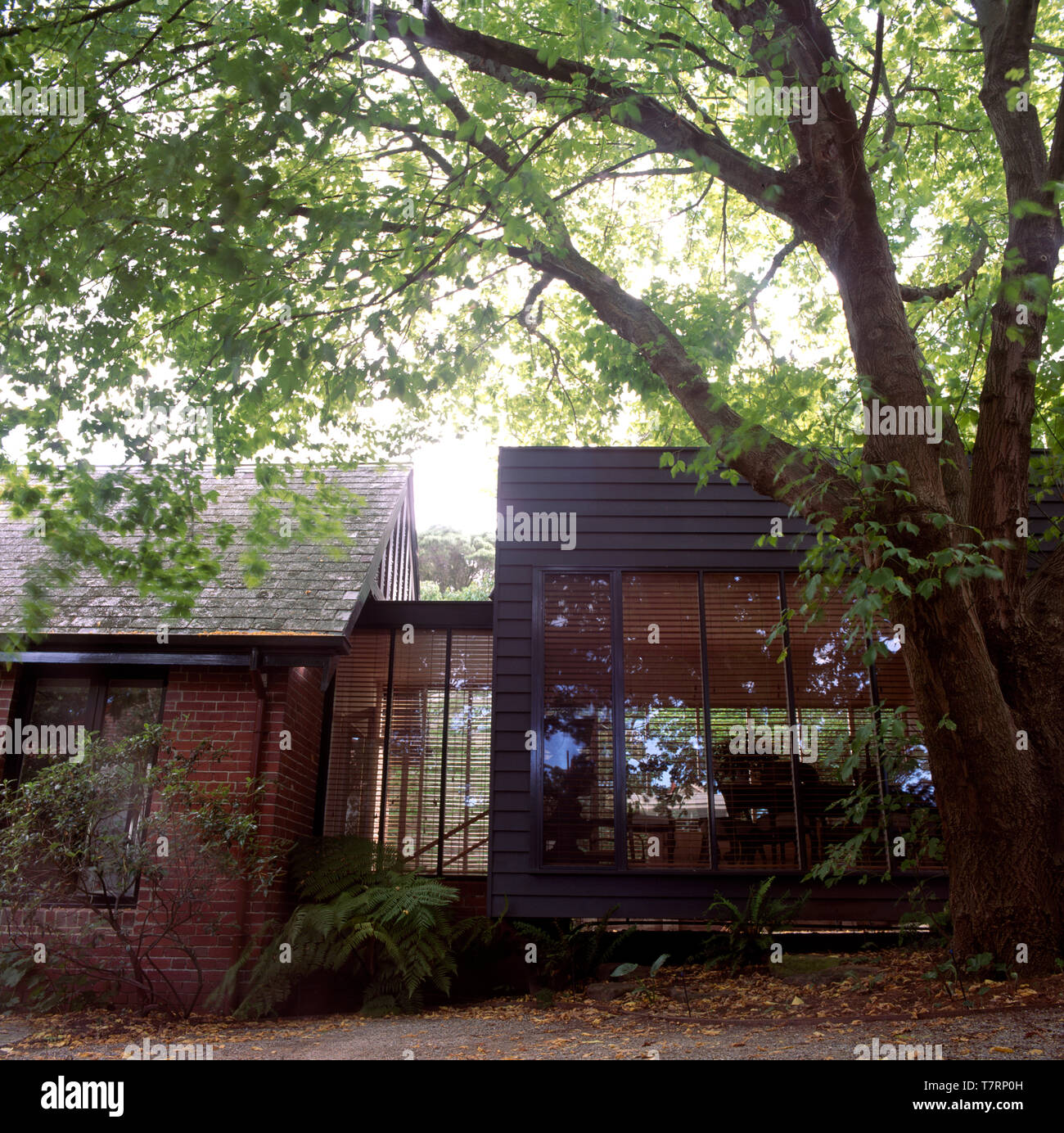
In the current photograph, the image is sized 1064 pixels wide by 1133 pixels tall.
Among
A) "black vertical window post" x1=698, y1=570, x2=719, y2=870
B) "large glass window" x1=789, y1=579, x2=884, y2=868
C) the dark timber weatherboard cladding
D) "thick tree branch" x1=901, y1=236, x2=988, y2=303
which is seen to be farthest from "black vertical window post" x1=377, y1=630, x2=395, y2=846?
"thick tree branch" x1=901, y1=236, x2=988, y2=303

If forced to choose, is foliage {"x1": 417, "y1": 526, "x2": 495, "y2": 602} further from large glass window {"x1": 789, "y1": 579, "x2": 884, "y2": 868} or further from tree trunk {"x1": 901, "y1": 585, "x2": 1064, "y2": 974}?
tree trunk {"x1": 901, "y1": 585, "x2": 1064, "y2": 974}

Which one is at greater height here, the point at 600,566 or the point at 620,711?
the point at 600,566

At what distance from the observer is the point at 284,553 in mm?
9547

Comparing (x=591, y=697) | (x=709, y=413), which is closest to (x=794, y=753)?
(x=591, y=697)

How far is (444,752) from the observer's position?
944cm

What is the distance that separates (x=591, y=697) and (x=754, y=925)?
231 cm

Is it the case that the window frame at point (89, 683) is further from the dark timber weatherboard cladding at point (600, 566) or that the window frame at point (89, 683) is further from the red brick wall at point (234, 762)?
the dark timber weatherboard cladding at point (600, 566)

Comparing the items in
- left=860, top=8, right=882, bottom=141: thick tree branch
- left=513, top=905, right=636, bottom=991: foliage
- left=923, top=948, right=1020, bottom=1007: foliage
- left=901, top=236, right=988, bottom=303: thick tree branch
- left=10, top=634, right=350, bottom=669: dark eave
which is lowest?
left=513, top=905, right=636, bottom=991: foliage

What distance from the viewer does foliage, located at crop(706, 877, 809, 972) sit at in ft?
22.8

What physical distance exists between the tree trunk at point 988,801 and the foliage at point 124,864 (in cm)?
527

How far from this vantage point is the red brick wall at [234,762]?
7230mm

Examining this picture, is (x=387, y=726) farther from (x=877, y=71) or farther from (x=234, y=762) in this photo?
(x=877, y=71)

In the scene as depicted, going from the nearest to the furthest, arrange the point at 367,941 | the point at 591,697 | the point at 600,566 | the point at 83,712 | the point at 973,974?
1. the point at 973,974
2. the point at 367,941
3. the point at 591,697
4. the point at 600,566
5. the point at 83,712

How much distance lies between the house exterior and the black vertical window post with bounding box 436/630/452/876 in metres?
0.05
